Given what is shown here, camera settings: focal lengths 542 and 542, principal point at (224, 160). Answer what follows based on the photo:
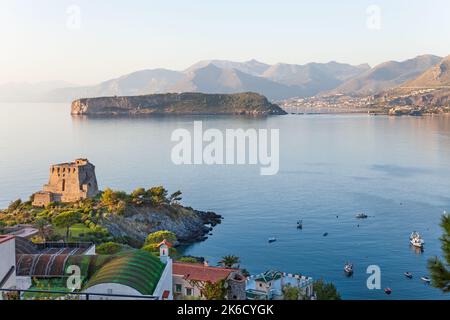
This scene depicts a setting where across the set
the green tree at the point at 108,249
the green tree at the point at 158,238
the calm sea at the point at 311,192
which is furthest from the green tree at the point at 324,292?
the green tree at the point at 158,238

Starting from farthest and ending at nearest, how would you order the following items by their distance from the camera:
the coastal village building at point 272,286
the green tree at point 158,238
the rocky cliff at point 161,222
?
the rocky cliff at point 161,222 < the green tree at point 158,238 < the coastal village building at point 272,286

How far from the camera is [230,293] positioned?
16.5 m

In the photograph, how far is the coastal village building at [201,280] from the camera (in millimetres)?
16281

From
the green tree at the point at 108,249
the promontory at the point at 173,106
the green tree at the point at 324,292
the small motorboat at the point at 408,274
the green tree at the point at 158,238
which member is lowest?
the small motorboat at the point at 408,274

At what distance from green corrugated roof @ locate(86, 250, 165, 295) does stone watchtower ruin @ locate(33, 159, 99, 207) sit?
22.3 metres

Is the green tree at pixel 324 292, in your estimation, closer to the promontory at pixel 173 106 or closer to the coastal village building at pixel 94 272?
the coastal village building at pixel 94 272

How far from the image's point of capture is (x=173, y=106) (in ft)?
504

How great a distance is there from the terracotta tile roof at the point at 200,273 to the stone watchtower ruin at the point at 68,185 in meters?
17.2

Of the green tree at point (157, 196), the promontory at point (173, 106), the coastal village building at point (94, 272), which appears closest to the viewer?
the coastal village building at point (94, 272)

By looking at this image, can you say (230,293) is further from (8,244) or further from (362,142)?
(362,142)

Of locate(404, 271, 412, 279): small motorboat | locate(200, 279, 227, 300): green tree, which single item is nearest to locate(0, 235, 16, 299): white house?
locate(200, 279, 227, 300): green tree

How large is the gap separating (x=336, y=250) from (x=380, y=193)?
15.9 m

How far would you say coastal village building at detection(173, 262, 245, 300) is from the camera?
16.3 meters

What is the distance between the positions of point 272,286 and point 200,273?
3.53m
